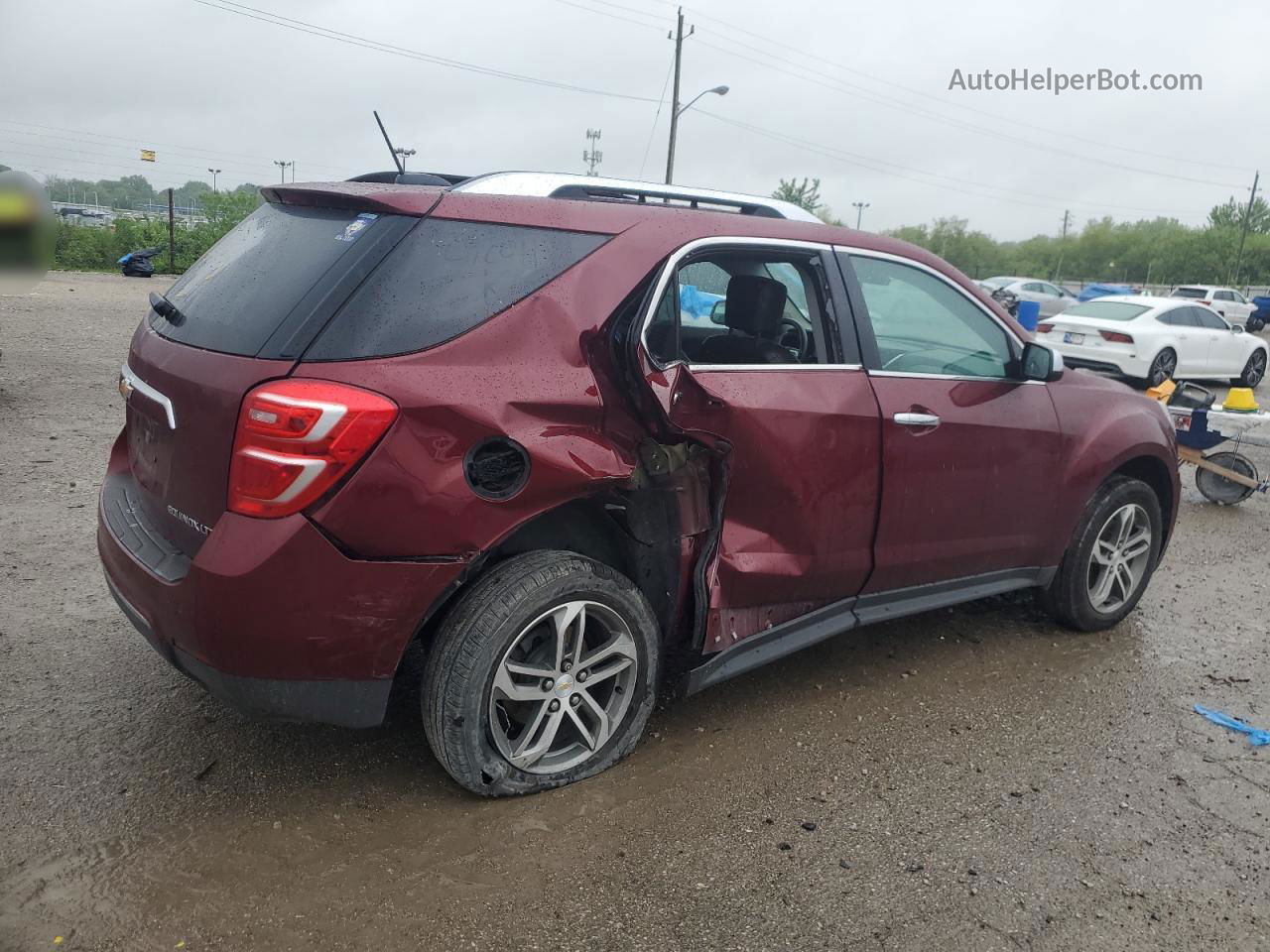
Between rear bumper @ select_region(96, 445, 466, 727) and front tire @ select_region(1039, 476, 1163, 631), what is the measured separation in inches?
120

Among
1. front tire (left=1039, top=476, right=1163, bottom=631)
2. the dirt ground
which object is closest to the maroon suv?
the dirt ground

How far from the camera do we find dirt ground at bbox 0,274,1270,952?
2521 millimetres

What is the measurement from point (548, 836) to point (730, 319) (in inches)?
77.0

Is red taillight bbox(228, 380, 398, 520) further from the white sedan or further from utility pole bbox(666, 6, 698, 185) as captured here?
utility pole bbox(666, 6, 698, 185)

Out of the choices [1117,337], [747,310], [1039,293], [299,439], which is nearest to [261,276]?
[299,439]

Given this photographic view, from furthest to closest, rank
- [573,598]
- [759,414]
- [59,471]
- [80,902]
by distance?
[59,471] < [759,414] < [573,598] < [80,902]

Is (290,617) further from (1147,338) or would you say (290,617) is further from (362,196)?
(1147,338)

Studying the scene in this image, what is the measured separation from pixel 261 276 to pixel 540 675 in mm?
1412

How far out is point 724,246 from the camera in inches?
129

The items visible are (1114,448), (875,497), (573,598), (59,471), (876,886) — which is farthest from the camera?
(59,471)

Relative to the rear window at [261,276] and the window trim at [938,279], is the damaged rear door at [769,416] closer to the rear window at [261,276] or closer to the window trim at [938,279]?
the window trim at [938,279]

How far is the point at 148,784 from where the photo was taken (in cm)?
298

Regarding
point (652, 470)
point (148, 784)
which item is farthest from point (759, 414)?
point (148, 784)

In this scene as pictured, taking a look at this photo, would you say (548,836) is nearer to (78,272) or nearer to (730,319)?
(730,319)
